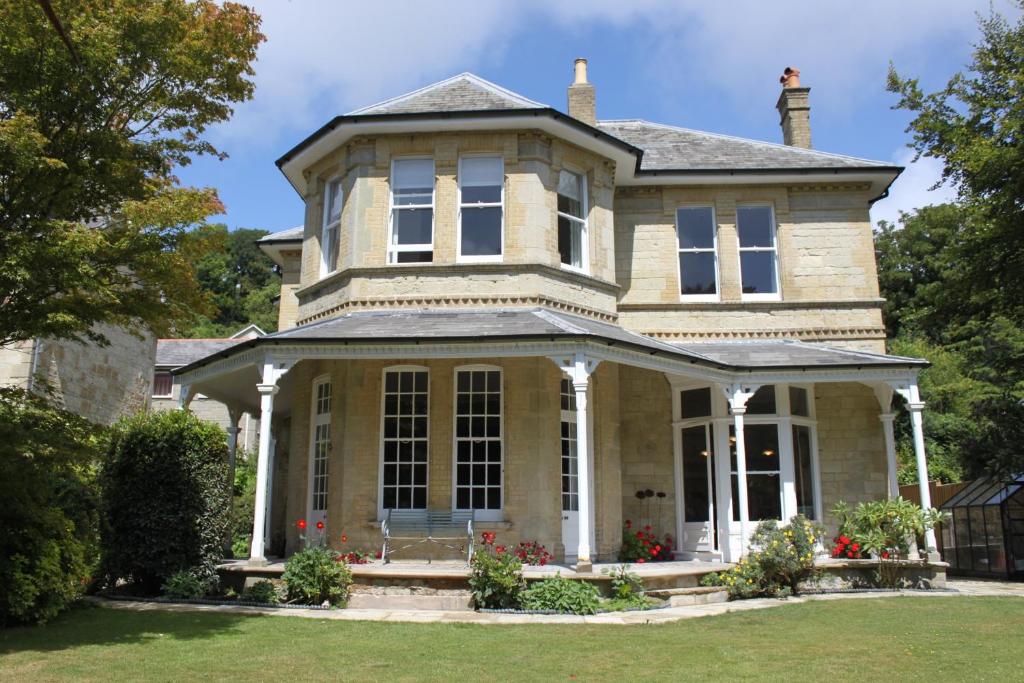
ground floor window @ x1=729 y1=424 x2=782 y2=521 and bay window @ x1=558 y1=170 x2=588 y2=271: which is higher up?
bay window @ x1=558 y1=170 x2=588 y2=271

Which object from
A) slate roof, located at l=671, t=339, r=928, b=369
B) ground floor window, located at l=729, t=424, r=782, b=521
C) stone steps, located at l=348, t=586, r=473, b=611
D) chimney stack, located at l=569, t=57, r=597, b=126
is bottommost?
stone steps, located at l=348, t=586, r=473, b=611

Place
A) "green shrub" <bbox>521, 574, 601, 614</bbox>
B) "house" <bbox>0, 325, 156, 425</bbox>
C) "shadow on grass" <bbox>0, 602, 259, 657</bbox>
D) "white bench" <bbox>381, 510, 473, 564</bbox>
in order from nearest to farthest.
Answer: "shadow on grass" <bbox>0, 602, 259, 657</bbox> < "green shrub" <bbox>521, 574, 601, 614</bbox> < "white bench" <bbox>381, 510, 473, 564</bbox> < "house" <bbox>0, 325, 156, 425</bbox>

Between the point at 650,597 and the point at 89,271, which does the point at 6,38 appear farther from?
the point at 650,597

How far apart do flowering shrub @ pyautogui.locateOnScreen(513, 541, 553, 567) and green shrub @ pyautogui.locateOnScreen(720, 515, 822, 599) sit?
257 cm

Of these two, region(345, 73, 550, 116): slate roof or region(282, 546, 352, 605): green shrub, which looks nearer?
region(282, 546, 352, 605): green shrub

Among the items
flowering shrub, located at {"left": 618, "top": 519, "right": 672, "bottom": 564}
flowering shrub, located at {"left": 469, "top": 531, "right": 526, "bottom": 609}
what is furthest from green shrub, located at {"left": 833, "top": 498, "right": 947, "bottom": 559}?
flowering shrub, located at {"left": 469, "top": 531, "right": 526, "bottom": 609}

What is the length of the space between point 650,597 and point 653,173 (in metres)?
8.82

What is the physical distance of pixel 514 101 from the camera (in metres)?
15.2

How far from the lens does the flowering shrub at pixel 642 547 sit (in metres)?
14.5

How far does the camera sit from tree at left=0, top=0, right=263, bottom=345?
851 centimetres

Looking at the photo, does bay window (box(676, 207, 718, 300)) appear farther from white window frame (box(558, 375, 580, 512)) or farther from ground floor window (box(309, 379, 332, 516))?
ground floor window (box(309, 379, 332, 516))

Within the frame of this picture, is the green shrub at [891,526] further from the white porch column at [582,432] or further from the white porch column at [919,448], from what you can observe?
the white porch column at [582,432]

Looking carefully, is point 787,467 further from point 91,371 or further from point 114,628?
point 91,371

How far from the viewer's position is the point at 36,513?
30.2ft
